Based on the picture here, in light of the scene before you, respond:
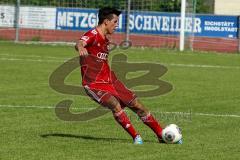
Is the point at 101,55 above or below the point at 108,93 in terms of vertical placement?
above

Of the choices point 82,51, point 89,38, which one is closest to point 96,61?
point 89,38

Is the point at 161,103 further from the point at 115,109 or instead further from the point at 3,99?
the point at 115,109

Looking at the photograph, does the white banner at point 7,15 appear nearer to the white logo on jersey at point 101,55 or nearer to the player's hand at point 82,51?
the white logo on jersey at point 101,55

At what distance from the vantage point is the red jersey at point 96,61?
11234 mm

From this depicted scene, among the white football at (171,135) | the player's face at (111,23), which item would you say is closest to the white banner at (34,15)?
the player's face at (111,23)

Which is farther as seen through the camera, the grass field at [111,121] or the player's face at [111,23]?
the player's face at [111,23]

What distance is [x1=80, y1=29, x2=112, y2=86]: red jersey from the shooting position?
11.2 meters

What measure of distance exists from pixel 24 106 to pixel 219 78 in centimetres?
978

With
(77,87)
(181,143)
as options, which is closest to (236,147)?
(181,143)

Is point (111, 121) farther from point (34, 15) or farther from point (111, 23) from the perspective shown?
point (34, 15)

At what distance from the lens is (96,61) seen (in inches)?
446

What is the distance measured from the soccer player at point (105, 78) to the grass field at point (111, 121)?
13.0 inches

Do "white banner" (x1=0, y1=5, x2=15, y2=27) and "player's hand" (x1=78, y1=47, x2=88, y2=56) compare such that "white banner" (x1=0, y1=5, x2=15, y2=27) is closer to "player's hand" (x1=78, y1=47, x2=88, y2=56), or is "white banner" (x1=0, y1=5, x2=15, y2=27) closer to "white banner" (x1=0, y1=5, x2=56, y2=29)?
"white banner" (x1=0, y1=5, x2=56, y2=29)

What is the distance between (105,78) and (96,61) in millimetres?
286
